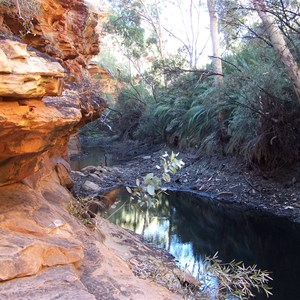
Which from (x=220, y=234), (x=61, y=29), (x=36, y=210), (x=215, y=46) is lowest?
(x=220, y=234)

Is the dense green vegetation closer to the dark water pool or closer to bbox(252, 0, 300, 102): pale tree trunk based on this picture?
bbox(252, 0, 300, 102): pale tree trunk

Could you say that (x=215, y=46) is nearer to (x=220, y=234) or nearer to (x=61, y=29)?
(x=220, y=234)

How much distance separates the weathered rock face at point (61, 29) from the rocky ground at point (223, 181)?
116 inches

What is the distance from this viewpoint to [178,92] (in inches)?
651

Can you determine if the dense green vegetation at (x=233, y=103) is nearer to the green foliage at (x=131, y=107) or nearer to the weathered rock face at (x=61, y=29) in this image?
the green foliage at (x=131, y=107)

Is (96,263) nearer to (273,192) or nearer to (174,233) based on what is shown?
(174,233)

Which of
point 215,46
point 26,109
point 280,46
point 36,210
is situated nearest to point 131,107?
point 215,46

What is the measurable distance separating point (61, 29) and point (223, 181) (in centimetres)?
672

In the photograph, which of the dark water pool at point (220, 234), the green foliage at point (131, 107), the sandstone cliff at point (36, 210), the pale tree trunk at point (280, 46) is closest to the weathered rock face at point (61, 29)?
the sandstone cliff at point (36, 210)

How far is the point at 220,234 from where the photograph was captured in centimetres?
845

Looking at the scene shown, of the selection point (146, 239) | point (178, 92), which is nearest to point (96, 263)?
point (146, 239)

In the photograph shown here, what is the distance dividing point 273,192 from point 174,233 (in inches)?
121

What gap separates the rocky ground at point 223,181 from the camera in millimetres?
9797

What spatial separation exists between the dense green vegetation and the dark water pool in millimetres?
1980
